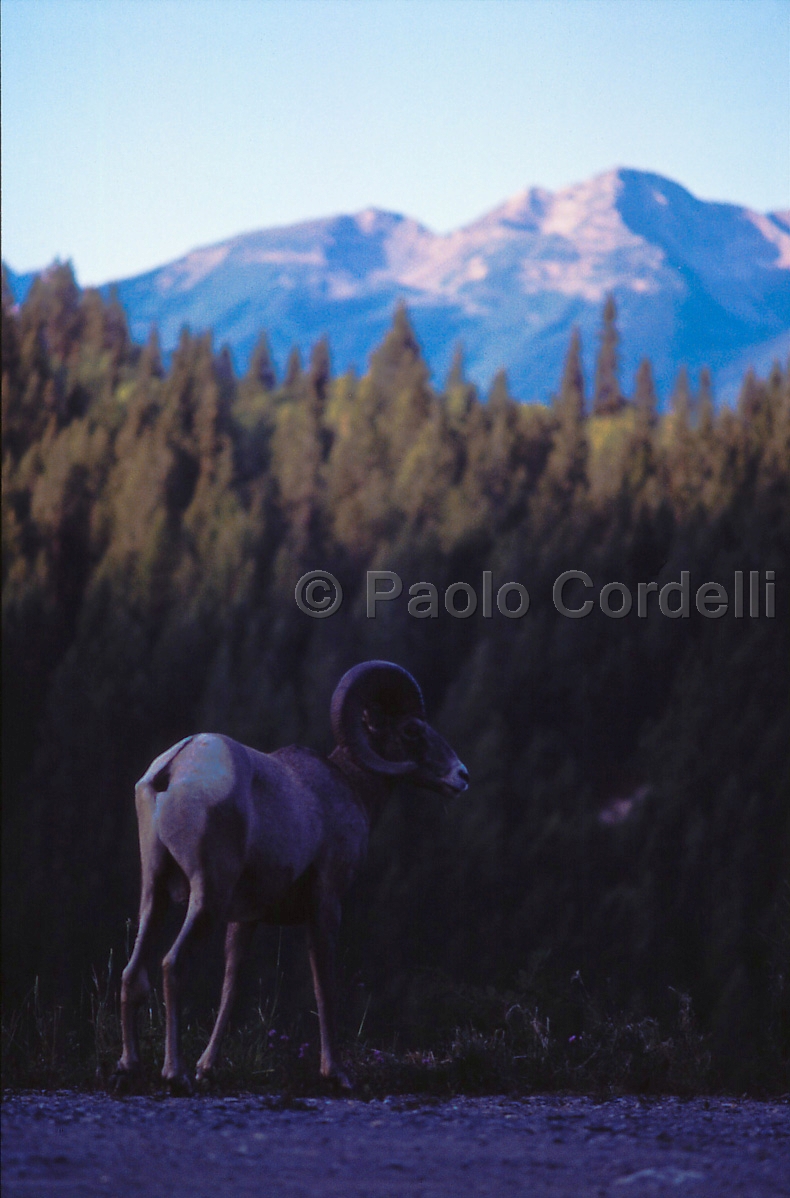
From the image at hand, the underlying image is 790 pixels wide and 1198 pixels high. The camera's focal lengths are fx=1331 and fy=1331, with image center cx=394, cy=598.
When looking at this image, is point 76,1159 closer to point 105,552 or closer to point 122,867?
point 122,867

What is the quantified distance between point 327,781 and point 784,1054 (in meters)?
4.33

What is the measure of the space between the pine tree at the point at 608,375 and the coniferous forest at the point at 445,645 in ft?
0.36

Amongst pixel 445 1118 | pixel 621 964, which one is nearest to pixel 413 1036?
pixel 445 1118

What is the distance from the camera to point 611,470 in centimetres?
4928

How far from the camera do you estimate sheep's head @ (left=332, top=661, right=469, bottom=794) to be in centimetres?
761

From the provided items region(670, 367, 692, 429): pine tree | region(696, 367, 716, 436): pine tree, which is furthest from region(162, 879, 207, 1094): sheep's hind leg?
region(670, 367, 692, 429): pine tree

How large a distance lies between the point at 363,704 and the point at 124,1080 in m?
2.54

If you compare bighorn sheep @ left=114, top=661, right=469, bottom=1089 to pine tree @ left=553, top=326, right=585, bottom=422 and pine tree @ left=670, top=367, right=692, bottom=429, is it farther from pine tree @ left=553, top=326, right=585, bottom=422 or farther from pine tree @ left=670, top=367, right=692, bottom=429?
pine tree @ left=670, top=367, right=692, bottom=429

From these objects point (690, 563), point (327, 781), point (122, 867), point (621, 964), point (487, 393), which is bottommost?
point (621, 964)

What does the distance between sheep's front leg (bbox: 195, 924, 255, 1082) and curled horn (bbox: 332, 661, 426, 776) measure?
114cm

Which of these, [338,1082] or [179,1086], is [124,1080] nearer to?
[179,1086]

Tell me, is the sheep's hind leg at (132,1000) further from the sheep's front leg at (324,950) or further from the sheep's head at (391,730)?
the sheep's head at (391,730)

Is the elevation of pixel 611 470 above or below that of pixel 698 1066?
above

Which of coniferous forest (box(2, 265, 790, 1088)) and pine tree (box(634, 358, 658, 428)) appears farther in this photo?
pine tree (box(634, 358, 658, 428))
